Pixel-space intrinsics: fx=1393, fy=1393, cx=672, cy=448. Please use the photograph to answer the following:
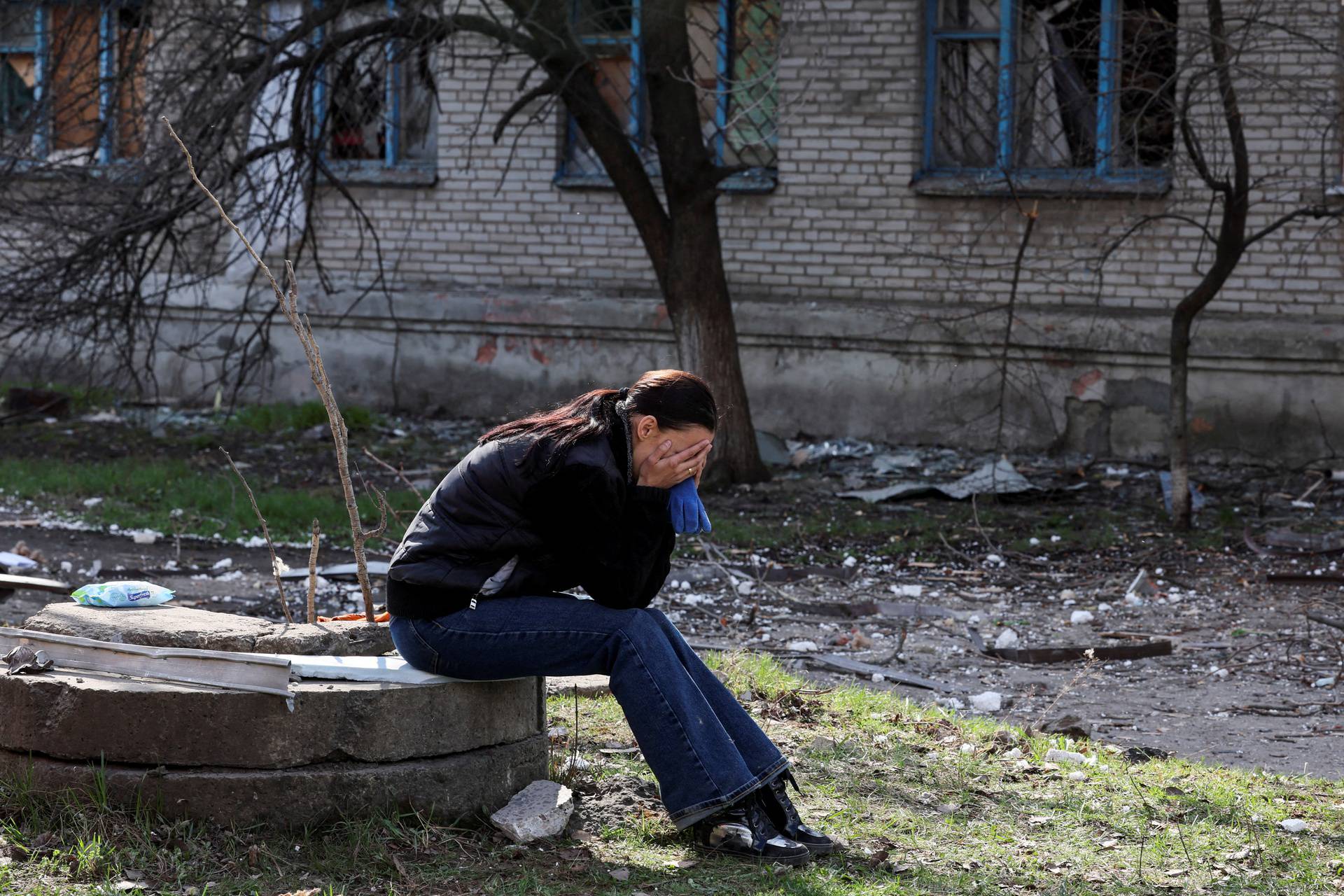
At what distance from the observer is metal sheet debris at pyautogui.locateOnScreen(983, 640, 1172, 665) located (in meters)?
5.91

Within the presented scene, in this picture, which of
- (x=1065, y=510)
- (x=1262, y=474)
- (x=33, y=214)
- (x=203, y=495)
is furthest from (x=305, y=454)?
(x=1262, y=474)

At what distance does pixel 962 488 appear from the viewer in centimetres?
909

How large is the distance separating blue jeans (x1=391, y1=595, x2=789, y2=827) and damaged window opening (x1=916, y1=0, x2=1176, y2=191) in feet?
23.0

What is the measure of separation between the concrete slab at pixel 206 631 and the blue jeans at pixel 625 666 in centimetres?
29

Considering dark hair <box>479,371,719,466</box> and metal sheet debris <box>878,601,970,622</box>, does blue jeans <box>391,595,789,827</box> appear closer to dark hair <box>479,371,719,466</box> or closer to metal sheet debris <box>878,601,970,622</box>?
dark hair <box>479,371,719,466</box>

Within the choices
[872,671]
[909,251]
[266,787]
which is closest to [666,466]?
[266,787]

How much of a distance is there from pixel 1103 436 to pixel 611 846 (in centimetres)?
773

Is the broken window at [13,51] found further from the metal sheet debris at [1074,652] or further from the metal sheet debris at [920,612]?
the metal sheet debris at [1074,652]

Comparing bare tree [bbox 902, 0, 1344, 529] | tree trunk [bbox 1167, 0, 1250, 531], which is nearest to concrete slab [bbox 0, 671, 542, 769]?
tree trunk [bbox 1167, 0, 1250, 531]

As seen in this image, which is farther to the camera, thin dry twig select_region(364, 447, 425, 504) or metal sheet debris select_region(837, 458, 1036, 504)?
metal sheet debris select_region(837, 458, 1036, 504)

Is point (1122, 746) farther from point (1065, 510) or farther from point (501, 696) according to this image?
point (1065, 510)

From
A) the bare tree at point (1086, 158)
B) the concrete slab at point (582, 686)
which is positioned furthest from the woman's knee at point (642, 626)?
the bare tree at point (1086, 158)

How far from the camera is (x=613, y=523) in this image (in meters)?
3.43

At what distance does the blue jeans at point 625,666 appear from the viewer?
3438mm
